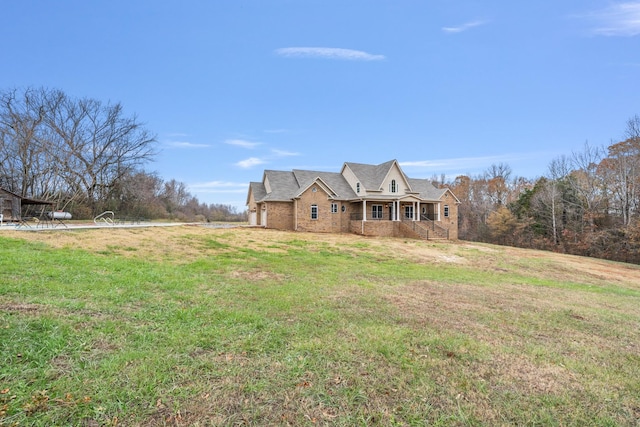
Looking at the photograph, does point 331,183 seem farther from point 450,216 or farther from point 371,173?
point 450,216

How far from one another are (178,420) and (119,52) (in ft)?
77.9

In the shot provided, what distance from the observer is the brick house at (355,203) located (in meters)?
26.5

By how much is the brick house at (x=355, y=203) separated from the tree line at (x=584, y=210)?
461 inches

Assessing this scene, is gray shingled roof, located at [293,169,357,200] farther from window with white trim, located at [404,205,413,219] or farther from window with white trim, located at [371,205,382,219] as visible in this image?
window with white trim, located at [404,205,413,219]

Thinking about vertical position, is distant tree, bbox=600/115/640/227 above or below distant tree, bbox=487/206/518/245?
above

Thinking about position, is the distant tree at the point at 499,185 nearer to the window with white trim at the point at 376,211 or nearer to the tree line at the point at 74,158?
the window with white trim at the point at 376,211

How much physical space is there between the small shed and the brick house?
1648 centimetres

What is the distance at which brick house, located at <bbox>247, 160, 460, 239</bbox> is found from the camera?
2645 centimetres

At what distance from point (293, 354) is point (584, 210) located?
124 feet

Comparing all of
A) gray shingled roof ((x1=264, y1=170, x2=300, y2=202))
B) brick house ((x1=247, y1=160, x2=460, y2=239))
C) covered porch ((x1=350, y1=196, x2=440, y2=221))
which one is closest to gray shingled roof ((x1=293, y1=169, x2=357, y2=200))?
brick house ((x1=247, y1=160, x2=460, y2=239))

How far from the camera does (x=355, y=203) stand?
94.4ft

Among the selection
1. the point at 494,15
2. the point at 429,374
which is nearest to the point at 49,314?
the point at 429,374

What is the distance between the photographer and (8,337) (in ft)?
11.1

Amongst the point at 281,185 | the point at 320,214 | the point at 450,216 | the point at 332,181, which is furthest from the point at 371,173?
the point at 450,216
